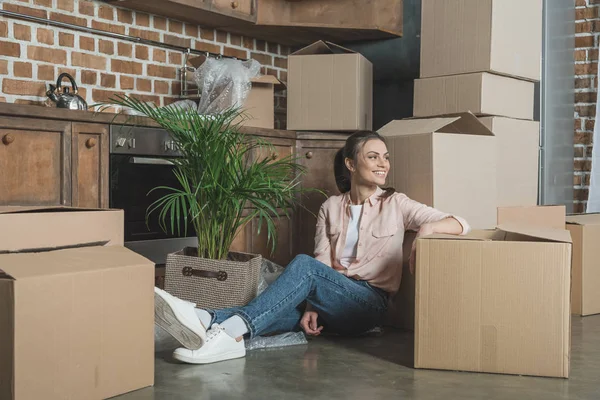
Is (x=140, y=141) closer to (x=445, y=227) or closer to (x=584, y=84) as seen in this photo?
(x=445, y=227)

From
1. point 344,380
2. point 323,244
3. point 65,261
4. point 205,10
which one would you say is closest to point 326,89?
point 205,10

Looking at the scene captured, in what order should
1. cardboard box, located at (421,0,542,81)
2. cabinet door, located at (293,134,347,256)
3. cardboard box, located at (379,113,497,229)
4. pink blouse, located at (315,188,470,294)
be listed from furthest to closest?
cabinet door, located at (293,134,347,256), cardboard box, located at (421,0,542,81), cardboard box, located at (379,113,497,229), pink blouse, located at (315,188,470,294)

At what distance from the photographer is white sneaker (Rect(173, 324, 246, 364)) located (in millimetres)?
2434

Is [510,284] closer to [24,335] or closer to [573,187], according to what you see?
[24,335]

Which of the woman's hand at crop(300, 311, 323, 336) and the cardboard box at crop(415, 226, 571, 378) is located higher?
the cardboard box at crop(415, 226, 571, 378)

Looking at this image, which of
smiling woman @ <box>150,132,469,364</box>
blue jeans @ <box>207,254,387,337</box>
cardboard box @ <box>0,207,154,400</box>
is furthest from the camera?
blue jeans @ <box>207,254,387,337</box>

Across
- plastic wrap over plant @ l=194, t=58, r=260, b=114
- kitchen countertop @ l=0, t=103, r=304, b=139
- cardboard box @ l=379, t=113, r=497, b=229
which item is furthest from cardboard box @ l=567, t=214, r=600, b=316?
kitchen countertop @ l=0, t=103, r=304, b=139

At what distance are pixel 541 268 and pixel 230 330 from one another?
1.02 meters

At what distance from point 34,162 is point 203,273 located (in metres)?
0.74

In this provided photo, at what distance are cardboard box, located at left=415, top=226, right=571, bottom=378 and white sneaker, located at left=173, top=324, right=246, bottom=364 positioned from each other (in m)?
0.60

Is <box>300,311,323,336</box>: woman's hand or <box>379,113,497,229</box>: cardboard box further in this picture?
<box>379,113,497,229</box>: cardboard box

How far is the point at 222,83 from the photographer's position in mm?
3592

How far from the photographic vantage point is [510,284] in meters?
2.28

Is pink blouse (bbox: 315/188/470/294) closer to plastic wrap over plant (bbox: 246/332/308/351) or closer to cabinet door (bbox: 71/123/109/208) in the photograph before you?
plastic wrap over plant (bbox: 246/332/308/351)
